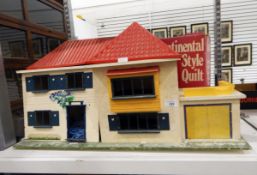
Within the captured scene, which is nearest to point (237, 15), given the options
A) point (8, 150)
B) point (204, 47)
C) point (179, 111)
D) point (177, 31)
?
point (177, 31)

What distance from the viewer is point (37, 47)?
1358 millimetres

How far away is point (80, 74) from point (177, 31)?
1755 millimetres

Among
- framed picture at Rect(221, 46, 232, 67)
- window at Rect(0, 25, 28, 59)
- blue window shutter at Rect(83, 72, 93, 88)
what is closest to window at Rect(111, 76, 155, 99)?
blue window shutter at Rect(83, 72, 93, 88)

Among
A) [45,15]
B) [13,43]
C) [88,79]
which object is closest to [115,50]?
[88,79]

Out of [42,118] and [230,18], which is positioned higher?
[230,18]

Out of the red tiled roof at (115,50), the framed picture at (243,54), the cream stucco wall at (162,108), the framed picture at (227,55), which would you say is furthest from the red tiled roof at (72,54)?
the framed picture at (243,54)

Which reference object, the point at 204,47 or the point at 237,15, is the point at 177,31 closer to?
the point at 237,15

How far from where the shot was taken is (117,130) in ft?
2.87

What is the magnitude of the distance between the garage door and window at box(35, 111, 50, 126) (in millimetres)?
628

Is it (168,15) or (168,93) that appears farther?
(168,15)

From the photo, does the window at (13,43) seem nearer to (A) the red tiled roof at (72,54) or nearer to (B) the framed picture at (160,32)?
(A) the red tiled roof at (72,54)

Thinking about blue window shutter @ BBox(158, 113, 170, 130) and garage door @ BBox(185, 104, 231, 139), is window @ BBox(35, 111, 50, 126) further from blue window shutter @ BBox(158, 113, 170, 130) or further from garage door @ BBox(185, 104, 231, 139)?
garage door @ BBox(185, 104, 231, 139)

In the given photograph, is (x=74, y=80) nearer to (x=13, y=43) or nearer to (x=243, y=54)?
(x=13, y=43)

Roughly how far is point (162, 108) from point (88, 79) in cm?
34
